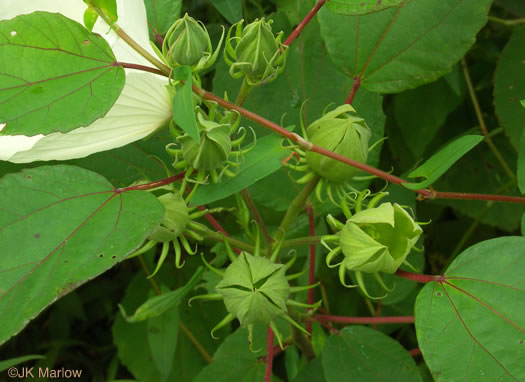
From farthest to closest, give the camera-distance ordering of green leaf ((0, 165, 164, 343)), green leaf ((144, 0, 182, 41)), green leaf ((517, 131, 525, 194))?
1. green leaf ((144, 0, 182, 41))
2. green leaf ((517, 131, 525, 194))
3. green leaf ((0, 165, 164, 343))

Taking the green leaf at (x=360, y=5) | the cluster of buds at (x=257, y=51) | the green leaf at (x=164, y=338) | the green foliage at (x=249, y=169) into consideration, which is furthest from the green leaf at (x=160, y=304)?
the green leaf at (x=360, y=5)

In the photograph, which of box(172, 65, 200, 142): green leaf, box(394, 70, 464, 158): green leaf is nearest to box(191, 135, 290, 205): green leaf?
box(172, 65, 200, 142): green leaf

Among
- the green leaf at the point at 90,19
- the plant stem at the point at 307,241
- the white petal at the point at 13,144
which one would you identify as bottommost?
the plant stem at the point at 307,241

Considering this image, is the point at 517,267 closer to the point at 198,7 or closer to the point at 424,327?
the point at 424,327

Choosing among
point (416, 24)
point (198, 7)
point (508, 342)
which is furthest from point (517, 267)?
point (198, 7)

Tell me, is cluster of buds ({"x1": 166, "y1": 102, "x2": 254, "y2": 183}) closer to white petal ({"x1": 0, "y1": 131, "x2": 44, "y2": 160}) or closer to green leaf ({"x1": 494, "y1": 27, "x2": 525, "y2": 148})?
white petal ({"x1": 0, "y1": 131, "x2": 44, "y2": 160})

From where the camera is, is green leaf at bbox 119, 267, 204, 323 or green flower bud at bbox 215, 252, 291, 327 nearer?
green flower bud at bbox 215, 252, 291, 327

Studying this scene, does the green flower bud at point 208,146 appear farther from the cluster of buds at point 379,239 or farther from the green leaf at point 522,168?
the green leaf at point 522,168
